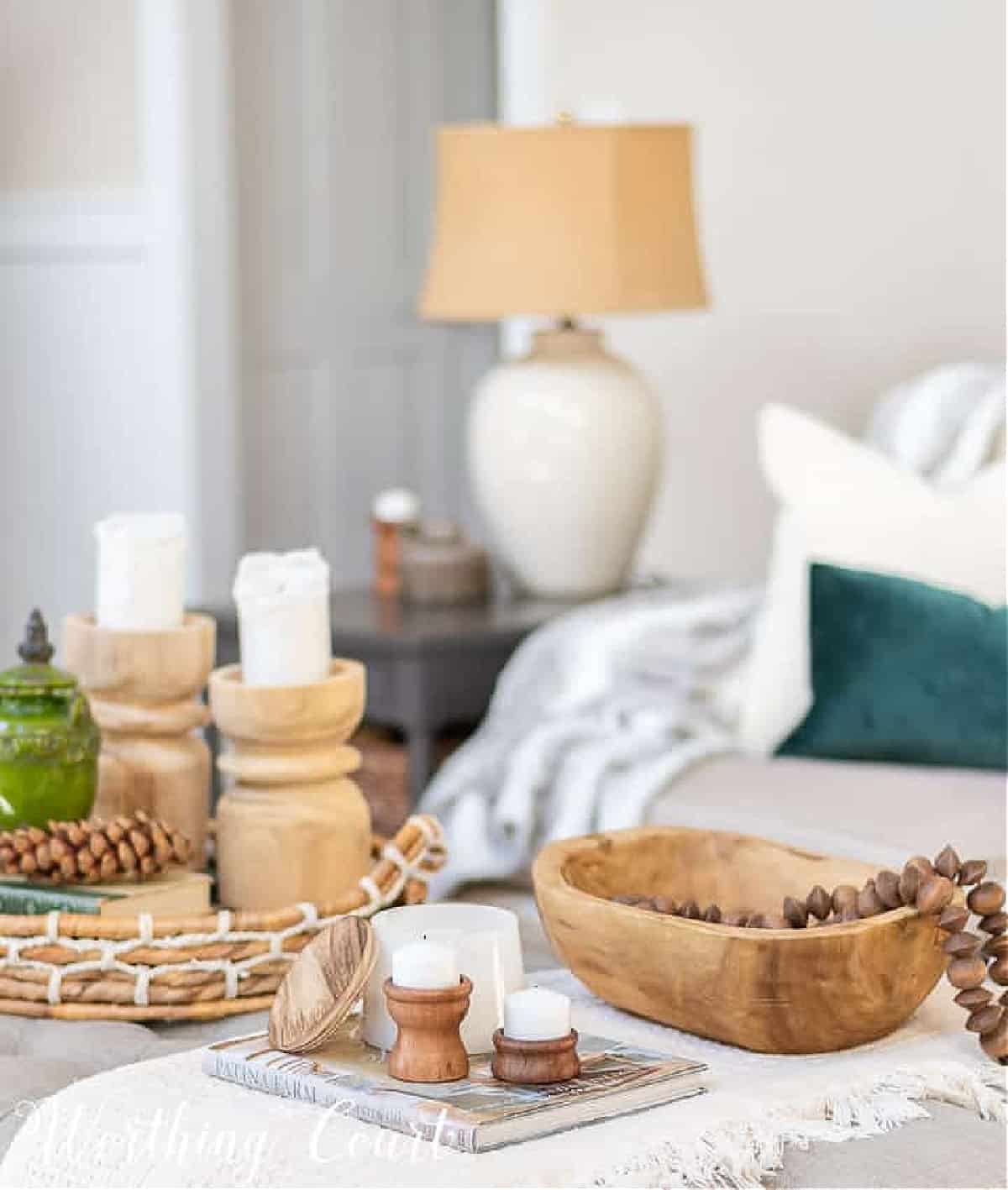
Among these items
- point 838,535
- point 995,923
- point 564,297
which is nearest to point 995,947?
point 995,923

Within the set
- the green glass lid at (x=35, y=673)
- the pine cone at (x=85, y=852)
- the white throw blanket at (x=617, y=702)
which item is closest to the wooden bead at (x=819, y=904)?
the pine cone at (x=85, y=852)

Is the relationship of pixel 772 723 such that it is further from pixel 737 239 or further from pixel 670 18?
pixel 670 18

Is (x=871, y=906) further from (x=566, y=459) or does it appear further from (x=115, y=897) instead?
(x=566, y=459)

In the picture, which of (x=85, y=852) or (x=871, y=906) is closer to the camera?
(x=871, y=906)

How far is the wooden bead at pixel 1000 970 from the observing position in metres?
1.29

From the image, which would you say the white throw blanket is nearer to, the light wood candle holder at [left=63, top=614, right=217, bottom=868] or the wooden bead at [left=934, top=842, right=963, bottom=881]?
the light wood candle holder at [left=63, top=614, right=217, bottom=868]

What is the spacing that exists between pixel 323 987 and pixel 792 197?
7.97 feet

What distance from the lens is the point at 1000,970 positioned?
1295mm

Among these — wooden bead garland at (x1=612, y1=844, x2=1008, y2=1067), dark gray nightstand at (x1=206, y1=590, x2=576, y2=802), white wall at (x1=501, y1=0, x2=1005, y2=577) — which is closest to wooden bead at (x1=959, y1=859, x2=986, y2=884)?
wooden bead garland at (x1=612, y1=844, x2=1008, y2=1067)

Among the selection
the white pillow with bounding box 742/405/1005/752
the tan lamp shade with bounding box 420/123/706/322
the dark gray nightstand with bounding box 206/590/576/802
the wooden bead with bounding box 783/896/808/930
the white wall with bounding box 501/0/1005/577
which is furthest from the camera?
the white wall with bounding box 501/0/1005/577

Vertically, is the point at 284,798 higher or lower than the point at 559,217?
lower

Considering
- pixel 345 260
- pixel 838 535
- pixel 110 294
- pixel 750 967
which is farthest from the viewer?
pixel 345 260

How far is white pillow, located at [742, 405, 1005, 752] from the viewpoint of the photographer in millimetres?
2426

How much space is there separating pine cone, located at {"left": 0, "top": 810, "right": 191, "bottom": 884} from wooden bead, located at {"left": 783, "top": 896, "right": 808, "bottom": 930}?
1.61 ft
